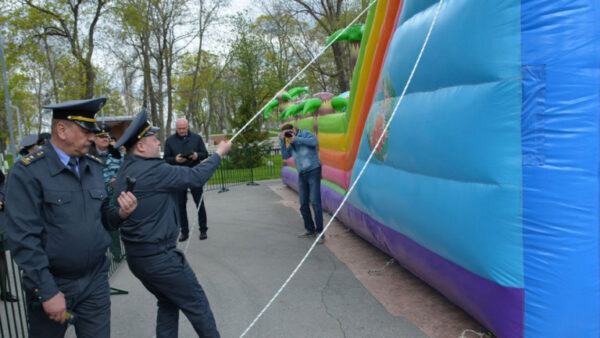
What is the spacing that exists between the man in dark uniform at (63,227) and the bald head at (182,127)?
12.3 feet

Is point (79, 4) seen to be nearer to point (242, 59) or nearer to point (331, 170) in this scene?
point (242, 59)

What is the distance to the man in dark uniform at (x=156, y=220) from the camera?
2729mm

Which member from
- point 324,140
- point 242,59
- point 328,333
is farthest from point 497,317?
point 242,59

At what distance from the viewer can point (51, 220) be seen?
228cm

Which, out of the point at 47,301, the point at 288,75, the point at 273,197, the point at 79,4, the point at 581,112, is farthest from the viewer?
the point at 288,75

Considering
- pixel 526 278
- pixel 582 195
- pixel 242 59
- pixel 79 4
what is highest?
pixel 79 4

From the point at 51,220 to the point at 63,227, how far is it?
0.07 m

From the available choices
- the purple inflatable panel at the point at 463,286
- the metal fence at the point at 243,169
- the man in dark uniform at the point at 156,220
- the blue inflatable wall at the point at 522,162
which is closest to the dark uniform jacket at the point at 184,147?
the purple inflatable panel at the point at 463,286

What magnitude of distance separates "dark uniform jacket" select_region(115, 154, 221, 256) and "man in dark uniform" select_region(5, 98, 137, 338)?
203 millimetres

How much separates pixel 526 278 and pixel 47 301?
9.42 ft

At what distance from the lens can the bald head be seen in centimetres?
626

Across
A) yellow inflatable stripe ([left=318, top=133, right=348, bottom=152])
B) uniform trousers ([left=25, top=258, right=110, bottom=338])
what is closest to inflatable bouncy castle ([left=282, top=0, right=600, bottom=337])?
uniform trousers ([left=25, top=258, right=110, bottom=338])

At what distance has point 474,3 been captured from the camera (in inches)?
114

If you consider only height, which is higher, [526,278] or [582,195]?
[582,195]
